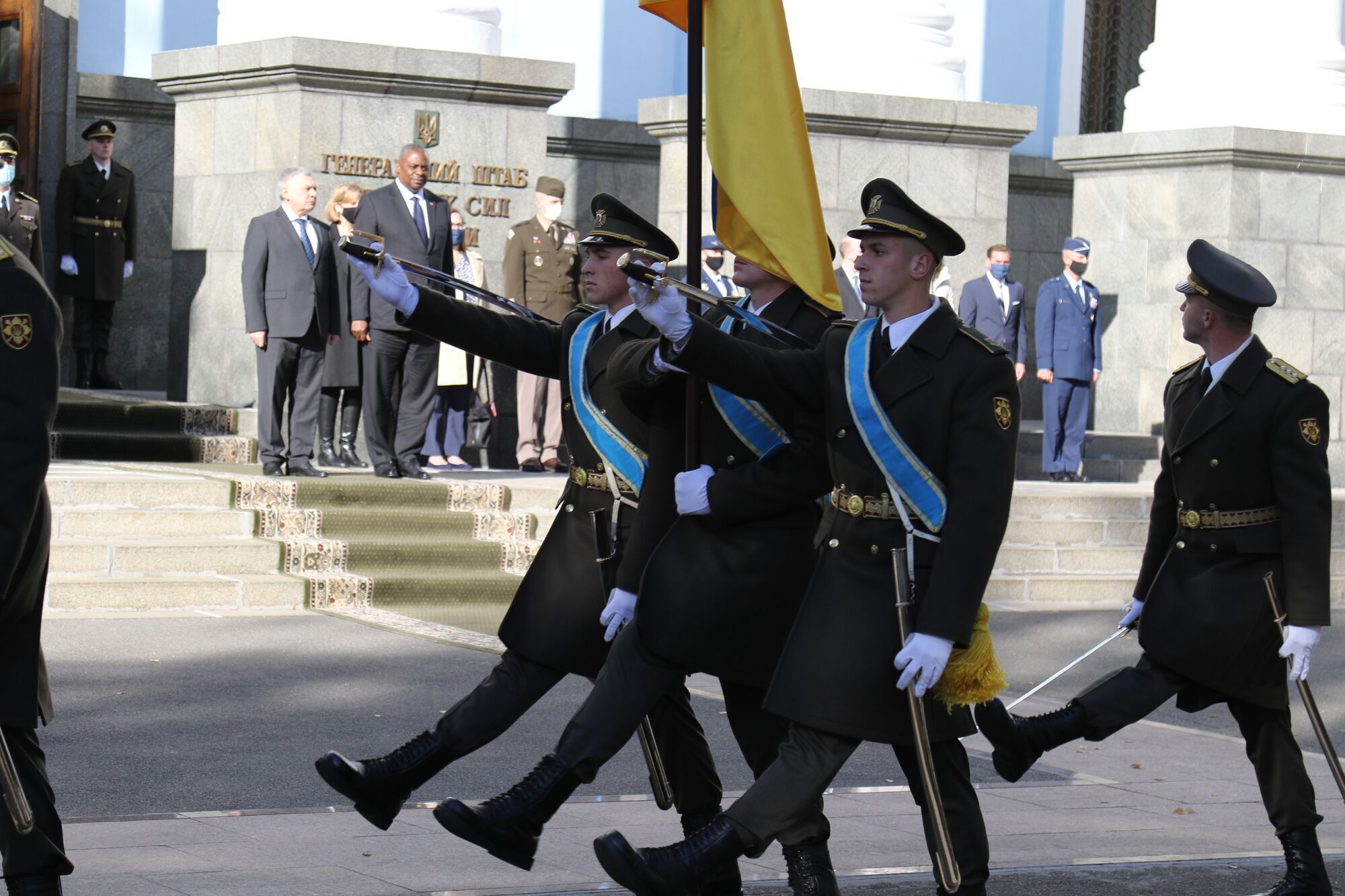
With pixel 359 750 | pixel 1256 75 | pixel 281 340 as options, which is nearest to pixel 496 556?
pixel 281 340

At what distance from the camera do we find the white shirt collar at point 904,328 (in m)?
5.20

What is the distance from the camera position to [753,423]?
18.1 feet

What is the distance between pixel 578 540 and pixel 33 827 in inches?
68.7

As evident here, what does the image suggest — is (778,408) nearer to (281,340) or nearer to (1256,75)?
(281,340)

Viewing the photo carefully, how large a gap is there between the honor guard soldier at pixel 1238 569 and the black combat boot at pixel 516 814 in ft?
4.14

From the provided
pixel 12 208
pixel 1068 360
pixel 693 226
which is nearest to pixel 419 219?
pixel 12 208

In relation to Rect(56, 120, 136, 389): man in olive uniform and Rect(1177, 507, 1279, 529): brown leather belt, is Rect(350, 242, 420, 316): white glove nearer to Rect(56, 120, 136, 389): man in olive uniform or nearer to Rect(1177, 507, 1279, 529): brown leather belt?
Rect(1177, 507, 1279, 529): brown leather belt

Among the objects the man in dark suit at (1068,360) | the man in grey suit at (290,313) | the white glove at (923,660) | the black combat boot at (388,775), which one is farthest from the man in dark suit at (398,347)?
the white glove at (923,660)

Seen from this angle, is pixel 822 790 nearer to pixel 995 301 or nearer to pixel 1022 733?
pixel 1022 733

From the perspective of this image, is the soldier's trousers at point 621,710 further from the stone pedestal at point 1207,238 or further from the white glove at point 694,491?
the stone pedestal at point 1207,238

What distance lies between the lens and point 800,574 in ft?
18.2

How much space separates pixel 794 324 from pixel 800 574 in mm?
644

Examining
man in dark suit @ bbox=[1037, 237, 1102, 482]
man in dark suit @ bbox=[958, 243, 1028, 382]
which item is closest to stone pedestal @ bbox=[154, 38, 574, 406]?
man in dark suit @ bbox=[958, 243, 1028, 382]

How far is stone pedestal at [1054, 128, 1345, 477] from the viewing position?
1698 cm
